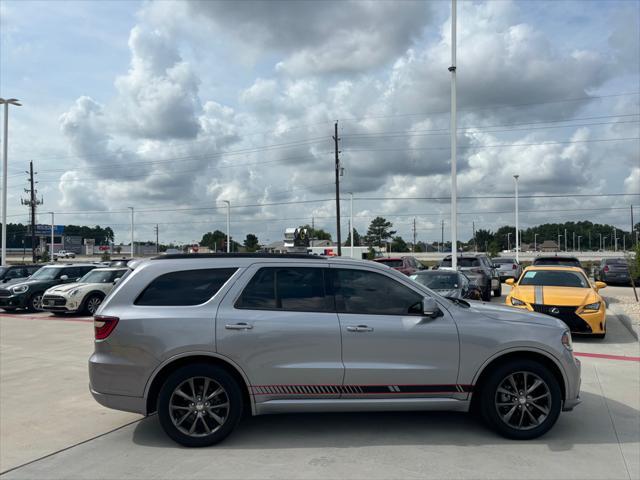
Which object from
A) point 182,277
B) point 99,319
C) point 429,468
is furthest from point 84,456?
point 429,468

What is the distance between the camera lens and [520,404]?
5.14 m

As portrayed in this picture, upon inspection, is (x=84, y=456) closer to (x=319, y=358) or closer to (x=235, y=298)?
(x=235, y=298)

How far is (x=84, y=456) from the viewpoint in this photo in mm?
4832

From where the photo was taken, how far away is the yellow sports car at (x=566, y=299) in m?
10.5

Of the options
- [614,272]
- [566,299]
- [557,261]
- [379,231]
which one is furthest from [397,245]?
[566,299]

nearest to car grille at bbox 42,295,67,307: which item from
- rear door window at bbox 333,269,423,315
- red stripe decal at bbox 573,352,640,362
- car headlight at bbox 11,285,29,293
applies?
car headlight at bbox 11,285,29,293

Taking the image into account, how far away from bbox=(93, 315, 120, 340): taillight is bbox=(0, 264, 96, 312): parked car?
1435 cm

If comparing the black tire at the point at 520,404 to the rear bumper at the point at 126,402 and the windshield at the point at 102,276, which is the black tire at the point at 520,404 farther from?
the windshield at the point at 102,276

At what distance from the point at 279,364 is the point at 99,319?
5.74ft

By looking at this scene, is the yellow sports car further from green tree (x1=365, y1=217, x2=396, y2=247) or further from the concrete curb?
green tree (x1=365, y1=217, x2=396, y2=247)

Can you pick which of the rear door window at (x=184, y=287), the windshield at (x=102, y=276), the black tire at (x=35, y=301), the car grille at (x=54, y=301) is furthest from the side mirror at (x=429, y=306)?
the black tire at (x=35, y=301)

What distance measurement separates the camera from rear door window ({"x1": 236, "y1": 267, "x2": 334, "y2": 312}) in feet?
16.8

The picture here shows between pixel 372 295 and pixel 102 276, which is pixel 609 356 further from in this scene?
pixel 102 276

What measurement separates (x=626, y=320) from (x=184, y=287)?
1158 centimetres
